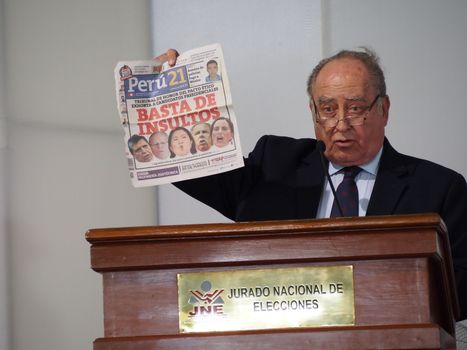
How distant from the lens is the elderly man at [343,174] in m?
2.87

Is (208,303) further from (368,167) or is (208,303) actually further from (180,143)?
(368,167)

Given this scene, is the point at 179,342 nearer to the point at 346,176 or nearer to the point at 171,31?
the point at 346,176

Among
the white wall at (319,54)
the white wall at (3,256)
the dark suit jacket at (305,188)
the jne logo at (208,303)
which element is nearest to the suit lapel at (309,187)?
the dark suit jacket at (305,188)

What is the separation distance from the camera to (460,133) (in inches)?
150

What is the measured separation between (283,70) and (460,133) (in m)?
0.73

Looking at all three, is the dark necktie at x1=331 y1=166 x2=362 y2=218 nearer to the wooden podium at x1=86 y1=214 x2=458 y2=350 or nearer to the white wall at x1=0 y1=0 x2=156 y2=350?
the wooden podium at x1=86 y1=214 x2=458 y2=350

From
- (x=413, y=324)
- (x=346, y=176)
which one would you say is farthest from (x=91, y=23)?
(x=413, y=324)

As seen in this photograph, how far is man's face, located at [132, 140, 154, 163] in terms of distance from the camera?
8.29 feet

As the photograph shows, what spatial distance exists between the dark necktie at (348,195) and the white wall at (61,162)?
46.9 inches

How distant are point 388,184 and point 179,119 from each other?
718mm

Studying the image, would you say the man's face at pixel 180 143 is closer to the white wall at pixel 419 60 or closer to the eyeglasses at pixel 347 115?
the eyeglasses at pixel 347 115

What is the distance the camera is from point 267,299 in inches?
75.9

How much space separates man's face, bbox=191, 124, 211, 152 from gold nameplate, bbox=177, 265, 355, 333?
2.07ft

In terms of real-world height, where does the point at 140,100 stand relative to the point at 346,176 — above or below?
above
